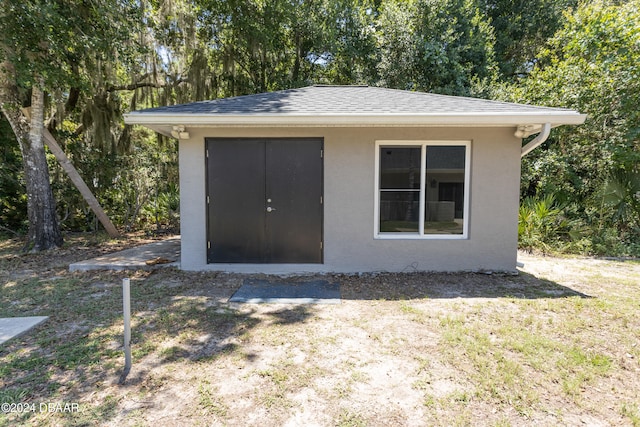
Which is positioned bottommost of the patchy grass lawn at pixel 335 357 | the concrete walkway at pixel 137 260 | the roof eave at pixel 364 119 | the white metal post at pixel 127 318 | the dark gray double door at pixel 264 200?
the patchy grass lawn at pixel 335 357

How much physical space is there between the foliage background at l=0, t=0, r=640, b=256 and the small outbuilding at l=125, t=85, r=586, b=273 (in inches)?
117

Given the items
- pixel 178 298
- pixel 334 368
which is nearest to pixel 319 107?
pixel 178 298

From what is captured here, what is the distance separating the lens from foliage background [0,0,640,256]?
702 cm

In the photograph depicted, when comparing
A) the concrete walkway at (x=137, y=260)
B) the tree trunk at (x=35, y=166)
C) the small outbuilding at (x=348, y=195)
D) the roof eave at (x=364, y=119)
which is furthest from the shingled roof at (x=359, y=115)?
the tree trunk at (x=35, y=166)

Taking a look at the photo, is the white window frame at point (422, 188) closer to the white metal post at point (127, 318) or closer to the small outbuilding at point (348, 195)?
the small outbuilding at point (348, 195)

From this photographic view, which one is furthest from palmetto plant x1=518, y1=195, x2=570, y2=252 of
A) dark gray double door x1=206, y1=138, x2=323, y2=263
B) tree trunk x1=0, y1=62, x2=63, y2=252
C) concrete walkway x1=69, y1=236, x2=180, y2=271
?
tree trunk x1=0, y1=62, x2=63, y2=252

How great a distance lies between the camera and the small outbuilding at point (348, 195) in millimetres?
5328

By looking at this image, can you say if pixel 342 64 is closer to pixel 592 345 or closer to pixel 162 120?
pixel 162 120

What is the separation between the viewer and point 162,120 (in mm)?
4785

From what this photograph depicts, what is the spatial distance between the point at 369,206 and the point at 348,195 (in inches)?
15.2

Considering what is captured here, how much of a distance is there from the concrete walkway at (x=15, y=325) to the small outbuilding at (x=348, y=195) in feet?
7.06

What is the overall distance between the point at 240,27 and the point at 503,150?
27.9 feet

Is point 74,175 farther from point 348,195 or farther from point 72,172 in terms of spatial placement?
point 348,195

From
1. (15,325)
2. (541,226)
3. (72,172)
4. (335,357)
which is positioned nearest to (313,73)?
(72,172)
